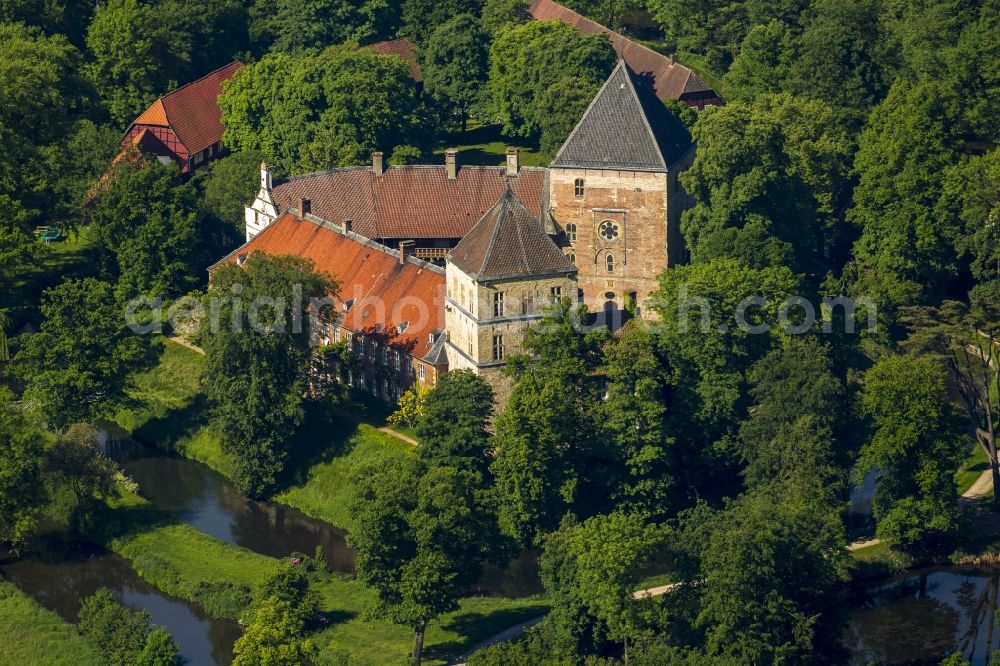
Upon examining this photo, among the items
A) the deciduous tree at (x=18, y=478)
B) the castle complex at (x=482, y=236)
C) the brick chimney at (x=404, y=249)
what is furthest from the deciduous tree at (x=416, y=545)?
the brick chimney at (x=404, y=249)

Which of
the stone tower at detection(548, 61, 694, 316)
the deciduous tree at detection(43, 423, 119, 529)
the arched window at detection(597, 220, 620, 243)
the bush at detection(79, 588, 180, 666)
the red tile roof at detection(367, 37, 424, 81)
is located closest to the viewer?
the bush at detection(79, 588, 180, 666)

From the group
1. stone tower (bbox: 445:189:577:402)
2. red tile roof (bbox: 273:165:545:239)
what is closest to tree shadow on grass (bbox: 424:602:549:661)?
stone tower (bbox: 445:189:577:402)

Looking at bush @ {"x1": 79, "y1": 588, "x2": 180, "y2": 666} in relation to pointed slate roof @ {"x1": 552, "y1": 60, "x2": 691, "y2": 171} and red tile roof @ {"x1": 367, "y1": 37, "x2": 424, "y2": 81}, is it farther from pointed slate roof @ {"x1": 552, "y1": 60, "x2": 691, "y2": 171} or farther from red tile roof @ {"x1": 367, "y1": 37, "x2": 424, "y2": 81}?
red tile roof @ {"x1": 367, "y1": 37, "x2": 424, "y2": 81}

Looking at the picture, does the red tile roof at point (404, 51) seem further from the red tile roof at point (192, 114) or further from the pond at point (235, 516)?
the pond at point (235, 516)

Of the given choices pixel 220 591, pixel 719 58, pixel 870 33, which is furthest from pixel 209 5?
pixel 220 591

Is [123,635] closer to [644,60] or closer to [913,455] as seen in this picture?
[913,455]

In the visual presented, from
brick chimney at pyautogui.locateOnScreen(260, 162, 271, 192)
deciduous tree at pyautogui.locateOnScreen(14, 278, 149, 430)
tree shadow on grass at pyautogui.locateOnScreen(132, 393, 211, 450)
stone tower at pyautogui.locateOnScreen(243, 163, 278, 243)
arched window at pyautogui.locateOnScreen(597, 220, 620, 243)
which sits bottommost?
tree shadow on grass at pyautogui.locateOnScreen(132, 393, 211, 450)
